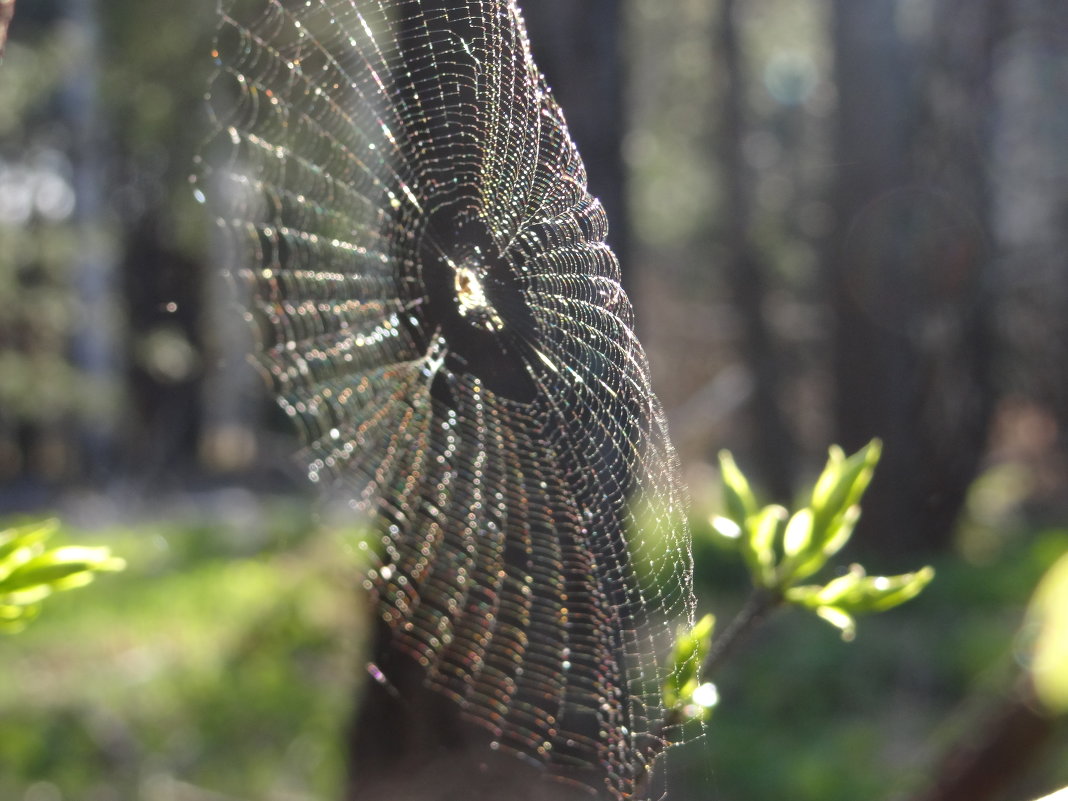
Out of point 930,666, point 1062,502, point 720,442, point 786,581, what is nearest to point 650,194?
point 720,442

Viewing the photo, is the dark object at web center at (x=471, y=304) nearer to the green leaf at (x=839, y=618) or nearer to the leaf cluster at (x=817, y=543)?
the leaf cluster at (x=817, y=543)

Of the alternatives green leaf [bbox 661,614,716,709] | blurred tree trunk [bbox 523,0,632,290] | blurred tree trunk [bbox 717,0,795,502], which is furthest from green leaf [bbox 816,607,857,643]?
blurred tree trunk [bbox 717,0,795,502]

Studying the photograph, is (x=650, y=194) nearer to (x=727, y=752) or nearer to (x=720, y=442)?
(x=720, y=442)

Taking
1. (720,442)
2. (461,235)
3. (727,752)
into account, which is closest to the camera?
(461,235)

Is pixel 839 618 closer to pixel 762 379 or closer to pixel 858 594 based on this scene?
pixel 858 594

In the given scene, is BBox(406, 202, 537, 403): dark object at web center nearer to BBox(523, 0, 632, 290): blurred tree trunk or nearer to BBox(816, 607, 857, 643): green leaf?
BBox(523, 0, 632, 290): blurred tree trunk

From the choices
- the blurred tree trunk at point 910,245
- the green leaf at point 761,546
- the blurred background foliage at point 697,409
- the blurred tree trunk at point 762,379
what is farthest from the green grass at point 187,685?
the blurred tree trunk at point 762,379

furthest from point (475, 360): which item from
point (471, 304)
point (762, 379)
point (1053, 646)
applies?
point (762, 379)
